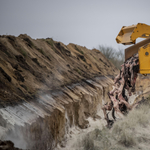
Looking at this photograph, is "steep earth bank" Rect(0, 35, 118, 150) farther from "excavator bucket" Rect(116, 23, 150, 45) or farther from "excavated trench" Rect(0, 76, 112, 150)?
"excavator bucket" Rect(116, 23, 150, 45)

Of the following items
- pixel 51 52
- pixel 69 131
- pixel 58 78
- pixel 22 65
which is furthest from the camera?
pixel 51 52

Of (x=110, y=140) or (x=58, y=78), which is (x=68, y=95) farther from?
(x=110, y=140)

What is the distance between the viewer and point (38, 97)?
6.92 metres

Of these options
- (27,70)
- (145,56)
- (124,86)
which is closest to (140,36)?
(145,56)

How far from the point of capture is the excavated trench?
455 centimetres

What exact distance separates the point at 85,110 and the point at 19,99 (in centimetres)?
501

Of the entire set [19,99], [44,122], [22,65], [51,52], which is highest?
[51,52]

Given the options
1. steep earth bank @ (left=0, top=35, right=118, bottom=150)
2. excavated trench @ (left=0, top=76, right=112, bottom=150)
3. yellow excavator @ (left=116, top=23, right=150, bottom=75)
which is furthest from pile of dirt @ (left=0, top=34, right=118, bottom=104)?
yellow excavator @ (left=116, top=23, right=150, bottom=75)

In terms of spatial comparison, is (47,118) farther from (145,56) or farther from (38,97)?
(145,56)

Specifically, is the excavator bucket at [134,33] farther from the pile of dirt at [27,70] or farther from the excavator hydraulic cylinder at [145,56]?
the pile of dirt at [27,70]

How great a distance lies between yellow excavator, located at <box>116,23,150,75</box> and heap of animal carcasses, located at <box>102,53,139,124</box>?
0.70 metres

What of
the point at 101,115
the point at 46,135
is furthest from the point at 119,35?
the point at 101,115

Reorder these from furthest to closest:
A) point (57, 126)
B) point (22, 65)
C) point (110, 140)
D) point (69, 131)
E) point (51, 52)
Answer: point (51, 52)
point (22, 65)
point (69, 131)
point (57, 126)
point (110, 140)

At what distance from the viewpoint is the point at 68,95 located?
9039mm
